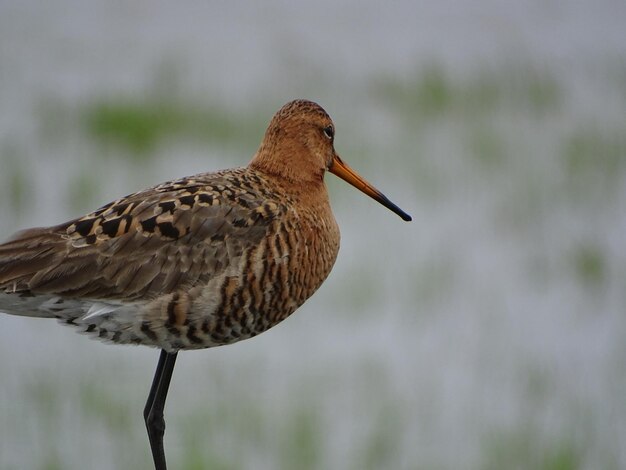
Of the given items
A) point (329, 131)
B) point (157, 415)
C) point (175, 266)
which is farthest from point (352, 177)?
point (157, 415)

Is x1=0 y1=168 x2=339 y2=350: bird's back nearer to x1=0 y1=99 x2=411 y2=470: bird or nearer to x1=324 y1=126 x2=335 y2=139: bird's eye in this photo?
x1=0 y1=99 x2=411 y2=470: bird

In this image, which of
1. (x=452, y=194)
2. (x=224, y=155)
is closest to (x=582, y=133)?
(x=452, y=194)

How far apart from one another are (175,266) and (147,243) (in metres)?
0.13

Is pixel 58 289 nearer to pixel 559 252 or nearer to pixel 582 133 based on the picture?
pixel 559 252

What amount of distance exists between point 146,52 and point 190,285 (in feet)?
21.8

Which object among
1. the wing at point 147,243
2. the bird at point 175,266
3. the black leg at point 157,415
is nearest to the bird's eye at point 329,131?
the bird at point 175,266

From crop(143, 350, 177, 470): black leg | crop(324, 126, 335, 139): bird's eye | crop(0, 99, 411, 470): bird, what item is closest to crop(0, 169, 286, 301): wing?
crop(0, 99, 411, 470): bird

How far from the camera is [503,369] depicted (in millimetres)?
8969

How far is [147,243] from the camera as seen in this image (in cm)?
629

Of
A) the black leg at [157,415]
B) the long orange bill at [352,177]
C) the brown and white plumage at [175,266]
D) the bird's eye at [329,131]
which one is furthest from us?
the long orange bill at [352,177]

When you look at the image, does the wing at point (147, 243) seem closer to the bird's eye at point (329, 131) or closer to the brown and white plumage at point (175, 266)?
the brown and white plumage at point (175, 266)

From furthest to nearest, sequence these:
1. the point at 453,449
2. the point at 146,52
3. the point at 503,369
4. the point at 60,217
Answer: the point at 146,52
the point at 60,217
the point at 503,369
the point at 453,449

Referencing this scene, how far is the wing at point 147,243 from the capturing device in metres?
6.18

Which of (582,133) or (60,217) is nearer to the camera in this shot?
(60,217)
